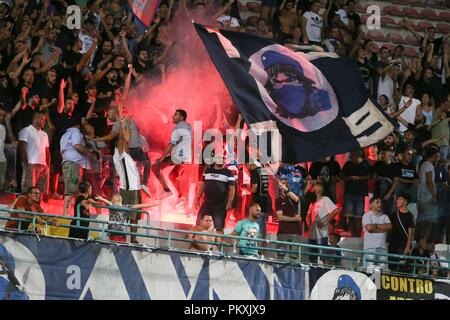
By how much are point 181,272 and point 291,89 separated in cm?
342

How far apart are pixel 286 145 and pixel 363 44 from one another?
4.82 m

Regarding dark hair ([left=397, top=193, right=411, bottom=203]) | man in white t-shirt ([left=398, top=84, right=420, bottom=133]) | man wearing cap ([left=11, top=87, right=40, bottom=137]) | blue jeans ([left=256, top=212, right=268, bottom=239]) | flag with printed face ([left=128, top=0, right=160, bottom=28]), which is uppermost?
flag with printed face ([left=128, top=0, right=160, bottom=28])

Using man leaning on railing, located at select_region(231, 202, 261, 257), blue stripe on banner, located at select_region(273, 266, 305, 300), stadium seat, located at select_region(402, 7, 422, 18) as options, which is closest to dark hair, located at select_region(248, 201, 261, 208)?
man leaning on railing, located at select_region(231, 202, 261, 257)

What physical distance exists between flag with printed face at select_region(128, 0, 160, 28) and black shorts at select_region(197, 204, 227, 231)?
3.59 m

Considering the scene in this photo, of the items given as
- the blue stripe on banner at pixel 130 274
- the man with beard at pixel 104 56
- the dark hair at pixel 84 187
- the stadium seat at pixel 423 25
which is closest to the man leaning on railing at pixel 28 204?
the dark hair at pixel 84 187

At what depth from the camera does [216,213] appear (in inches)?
773

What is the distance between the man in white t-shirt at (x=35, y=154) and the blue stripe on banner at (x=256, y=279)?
283cm

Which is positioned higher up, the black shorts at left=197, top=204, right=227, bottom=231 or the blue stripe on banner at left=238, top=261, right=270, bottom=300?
the black shorts at left=197, top=204, right=227, bottom=231

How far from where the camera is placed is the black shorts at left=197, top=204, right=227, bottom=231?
19.6 m

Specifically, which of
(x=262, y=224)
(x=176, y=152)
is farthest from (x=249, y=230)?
(x=176, y=152)

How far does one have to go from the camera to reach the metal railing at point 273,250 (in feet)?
59.0

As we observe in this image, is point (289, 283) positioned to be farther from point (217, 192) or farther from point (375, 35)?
point (375, 35)

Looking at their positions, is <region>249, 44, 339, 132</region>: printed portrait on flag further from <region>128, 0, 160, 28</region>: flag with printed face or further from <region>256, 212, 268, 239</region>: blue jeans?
<region>128, 0, 160, 28</region>: flag with printed face

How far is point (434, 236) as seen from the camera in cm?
2167
